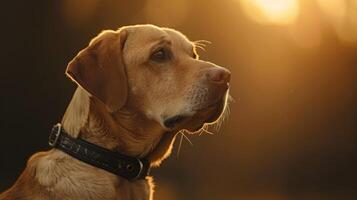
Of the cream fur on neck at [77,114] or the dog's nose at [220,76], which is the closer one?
the cream fur on neck at [77,114]

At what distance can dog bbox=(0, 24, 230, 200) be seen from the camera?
15.4 ft

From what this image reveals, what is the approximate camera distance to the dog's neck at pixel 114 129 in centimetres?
478

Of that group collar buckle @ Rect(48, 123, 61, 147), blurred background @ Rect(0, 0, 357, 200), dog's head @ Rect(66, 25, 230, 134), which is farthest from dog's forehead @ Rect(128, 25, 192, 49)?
blurred background @ Rect(0, 0, 357, 200)

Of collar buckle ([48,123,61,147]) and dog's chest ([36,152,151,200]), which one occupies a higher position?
collar buckle ([48,123,61,147])

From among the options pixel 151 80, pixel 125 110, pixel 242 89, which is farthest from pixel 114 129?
pixel 242 89

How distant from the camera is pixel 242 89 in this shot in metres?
23.8

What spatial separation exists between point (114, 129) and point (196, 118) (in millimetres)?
568

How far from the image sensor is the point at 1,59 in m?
17.0

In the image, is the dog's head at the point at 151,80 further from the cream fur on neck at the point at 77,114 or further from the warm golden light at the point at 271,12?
the warm golden light at the point at 271,12

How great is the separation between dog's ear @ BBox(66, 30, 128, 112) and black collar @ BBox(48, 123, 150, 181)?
28 centimetres

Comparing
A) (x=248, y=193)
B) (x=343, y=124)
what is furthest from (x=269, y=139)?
(x=248, y=193)

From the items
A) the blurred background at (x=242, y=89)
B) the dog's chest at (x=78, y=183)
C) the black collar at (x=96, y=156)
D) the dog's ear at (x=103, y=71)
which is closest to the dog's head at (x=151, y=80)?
the dog's ear at (x=103, y=71)

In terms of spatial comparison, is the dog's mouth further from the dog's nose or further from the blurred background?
the blurred background

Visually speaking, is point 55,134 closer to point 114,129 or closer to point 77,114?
point 77,114
